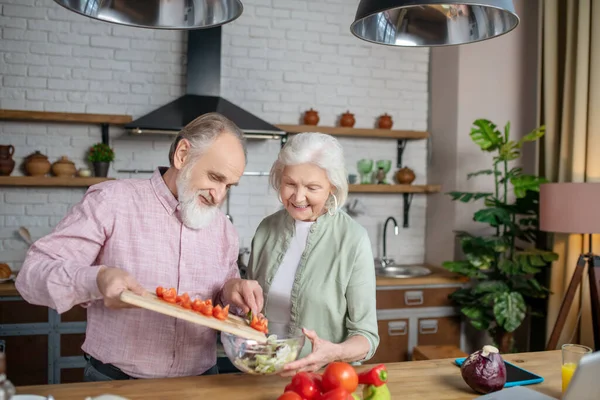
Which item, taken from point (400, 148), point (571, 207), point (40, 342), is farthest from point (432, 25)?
point (40, 342)

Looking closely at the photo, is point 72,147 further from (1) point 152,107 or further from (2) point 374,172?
(2) point 374,172

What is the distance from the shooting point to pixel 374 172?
4535 millimetres

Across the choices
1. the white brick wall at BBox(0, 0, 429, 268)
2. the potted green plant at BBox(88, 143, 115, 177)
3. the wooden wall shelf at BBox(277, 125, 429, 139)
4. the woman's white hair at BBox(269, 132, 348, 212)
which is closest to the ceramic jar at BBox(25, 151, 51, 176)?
the white brick wall at BBox(0, 0, 429, 268)

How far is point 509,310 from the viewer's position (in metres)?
3.54

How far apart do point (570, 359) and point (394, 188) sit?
2.78 metres

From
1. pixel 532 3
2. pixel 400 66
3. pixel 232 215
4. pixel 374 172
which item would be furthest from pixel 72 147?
pixel 532 3

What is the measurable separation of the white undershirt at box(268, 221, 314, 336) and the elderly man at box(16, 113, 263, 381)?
0.18m

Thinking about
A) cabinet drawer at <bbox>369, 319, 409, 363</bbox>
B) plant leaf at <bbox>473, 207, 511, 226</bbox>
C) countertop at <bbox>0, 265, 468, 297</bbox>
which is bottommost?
cabinet drawer at <bbox>369, 319, 409, 363</bbox>

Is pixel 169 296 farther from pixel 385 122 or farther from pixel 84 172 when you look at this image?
pixel 385 122

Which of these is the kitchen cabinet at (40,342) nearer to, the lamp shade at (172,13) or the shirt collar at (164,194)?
the shirt collar at (164,194)

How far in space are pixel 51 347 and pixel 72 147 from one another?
4.72 ft

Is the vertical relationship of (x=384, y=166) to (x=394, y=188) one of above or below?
above

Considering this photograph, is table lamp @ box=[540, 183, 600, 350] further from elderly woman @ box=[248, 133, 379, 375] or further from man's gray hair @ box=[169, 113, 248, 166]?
man's gray hair @ box=[169, 113, 248, 166]

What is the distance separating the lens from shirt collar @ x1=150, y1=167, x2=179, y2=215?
70.3 inches
